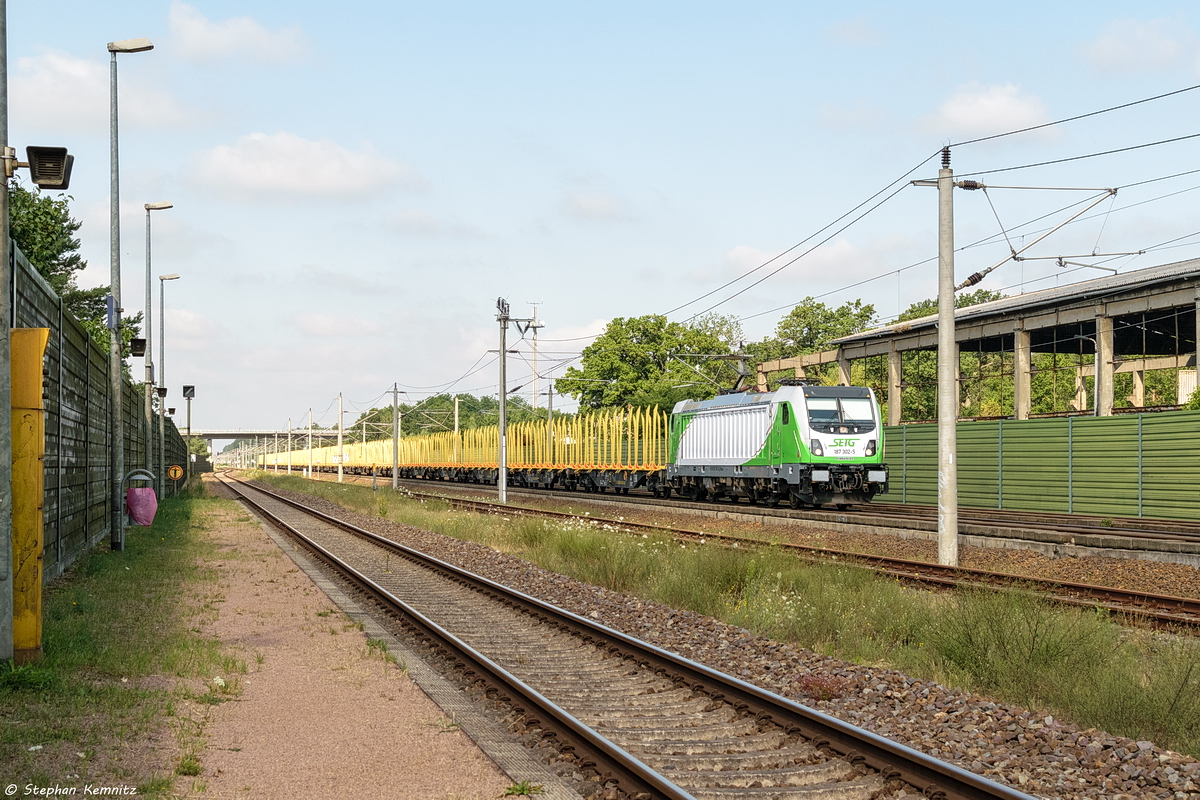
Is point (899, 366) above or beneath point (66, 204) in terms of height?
beneath

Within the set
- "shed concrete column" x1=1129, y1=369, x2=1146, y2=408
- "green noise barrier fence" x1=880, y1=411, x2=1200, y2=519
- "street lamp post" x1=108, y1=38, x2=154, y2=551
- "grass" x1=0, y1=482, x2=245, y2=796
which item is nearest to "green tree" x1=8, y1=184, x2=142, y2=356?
"street lamp post" x1=108, y1=38, x2=154, y2=551

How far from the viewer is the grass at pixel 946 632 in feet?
25.0

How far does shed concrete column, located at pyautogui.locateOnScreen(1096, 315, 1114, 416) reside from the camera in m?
30.3

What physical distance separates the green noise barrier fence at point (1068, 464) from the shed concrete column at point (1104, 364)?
316 cm

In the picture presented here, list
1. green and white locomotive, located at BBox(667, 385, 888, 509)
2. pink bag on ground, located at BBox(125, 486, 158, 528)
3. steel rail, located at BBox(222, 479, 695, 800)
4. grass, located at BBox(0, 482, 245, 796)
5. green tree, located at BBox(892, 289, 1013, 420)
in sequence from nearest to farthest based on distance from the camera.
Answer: steel rail, located at BBox(222, 479, 695, 800) → grass, located at BBox(0, 482, 245, 796) → pink bag on ground, located at BBox(125, 486, 158, 528) → green and white locomotive, located at BBox(667, 385, 888, 509) → green tree, located at BBox(892, 289, 1013, 420)

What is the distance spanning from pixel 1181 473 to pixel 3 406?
23584 mm

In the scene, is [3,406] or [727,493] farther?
[727,493]

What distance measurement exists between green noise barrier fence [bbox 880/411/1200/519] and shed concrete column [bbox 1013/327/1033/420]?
2.94m

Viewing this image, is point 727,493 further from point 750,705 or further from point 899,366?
point 750,705

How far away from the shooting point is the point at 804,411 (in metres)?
28.0

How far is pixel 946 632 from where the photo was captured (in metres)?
9.91

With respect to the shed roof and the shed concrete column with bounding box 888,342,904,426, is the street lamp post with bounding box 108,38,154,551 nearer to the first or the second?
the shed roof

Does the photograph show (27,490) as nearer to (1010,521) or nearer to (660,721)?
(660,721)

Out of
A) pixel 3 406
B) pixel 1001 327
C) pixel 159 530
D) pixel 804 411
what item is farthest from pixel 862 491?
pixel 3 406
